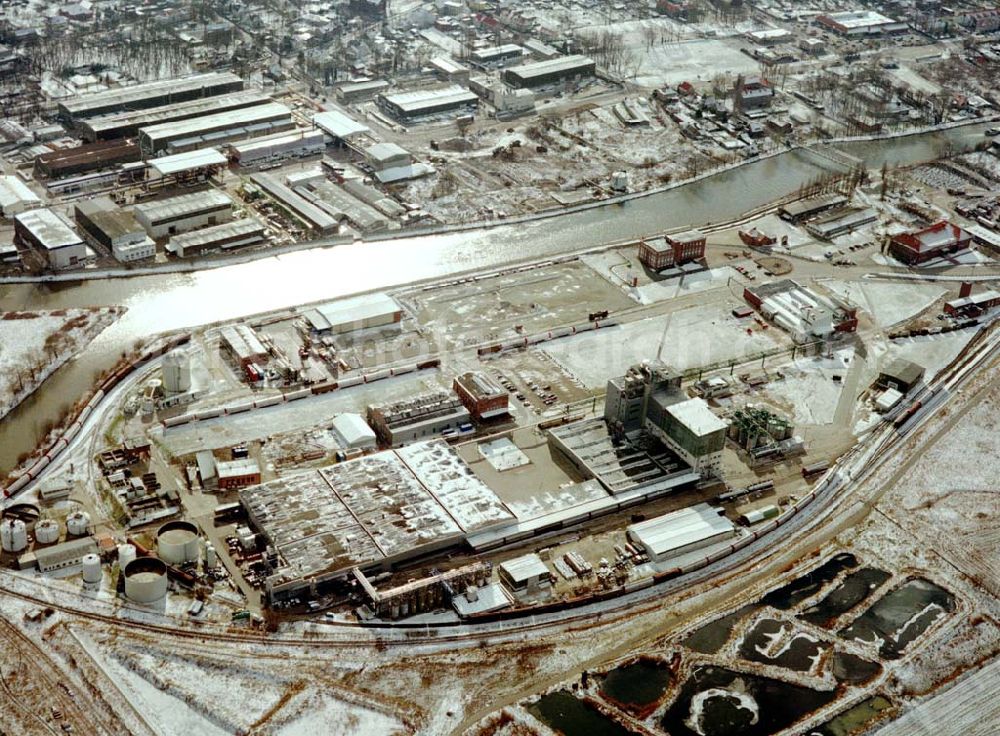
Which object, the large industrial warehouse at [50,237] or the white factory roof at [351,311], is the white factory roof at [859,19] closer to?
the white factory roof at [351,311]

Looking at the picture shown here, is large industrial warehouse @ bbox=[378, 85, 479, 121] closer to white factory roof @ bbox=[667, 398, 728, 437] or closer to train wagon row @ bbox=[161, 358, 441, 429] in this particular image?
train wagon row @ bbox=[161, 358, 441, 429]

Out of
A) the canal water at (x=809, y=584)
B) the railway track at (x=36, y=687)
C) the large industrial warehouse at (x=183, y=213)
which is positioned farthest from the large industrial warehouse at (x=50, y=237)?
the canal water at (x=809, y=584)

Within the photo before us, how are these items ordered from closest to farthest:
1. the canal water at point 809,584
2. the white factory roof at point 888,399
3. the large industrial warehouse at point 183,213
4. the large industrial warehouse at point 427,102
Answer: the canal water at point 809,584
the white factory roof at point 888,399
the large industrial warehouse at point 183,213
the large industrial warehouse at point 427,102

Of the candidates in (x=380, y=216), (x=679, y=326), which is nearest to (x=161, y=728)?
(x=679, y=326)

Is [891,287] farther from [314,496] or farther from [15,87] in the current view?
[15,87]

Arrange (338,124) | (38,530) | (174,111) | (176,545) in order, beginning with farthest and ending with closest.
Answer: (174,111) → (338,124) → (38,530) → (176,545)

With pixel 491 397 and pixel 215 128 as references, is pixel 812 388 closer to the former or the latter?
pixel 491 397

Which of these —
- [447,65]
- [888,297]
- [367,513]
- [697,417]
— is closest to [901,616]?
[697,417]
